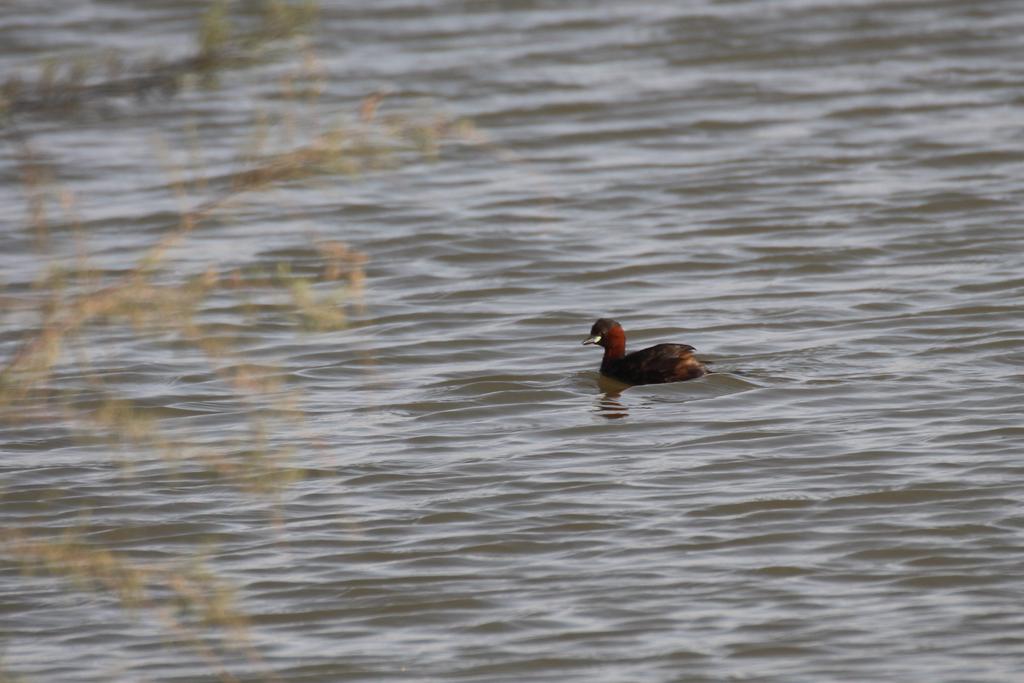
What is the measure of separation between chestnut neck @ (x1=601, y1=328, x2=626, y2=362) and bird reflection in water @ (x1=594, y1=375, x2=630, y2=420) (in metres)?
0.15

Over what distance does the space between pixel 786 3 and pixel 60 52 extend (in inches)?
279

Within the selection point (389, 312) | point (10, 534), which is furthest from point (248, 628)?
point (389, 312)

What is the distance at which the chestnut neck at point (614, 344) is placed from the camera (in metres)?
9.88

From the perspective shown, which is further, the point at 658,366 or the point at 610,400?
the point at 658,366

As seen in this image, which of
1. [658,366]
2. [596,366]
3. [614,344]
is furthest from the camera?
[596,366]

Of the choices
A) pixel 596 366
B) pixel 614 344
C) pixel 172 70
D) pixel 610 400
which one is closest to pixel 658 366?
pixel 610 400

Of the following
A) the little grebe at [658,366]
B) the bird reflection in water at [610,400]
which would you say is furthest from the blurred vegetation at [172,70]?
the little grebe at [658,366]

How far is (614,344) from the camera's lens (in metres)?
9.91

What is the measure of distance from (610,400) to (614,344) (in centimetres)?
62

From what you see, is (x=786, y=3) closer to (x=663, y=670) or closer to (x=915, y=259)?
(x=915, y=259)

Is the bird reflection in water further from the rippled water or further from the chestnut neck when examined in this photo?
the chestnut neck

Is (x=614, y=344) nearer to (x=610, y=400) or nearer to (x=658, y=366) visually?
(x=658, y=366)

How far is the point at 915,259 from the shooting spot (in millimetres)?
11797

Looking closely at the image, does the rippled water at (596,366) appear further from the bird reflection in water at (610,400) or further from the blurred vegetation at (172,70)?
the blurred vegetation at (172,70)
